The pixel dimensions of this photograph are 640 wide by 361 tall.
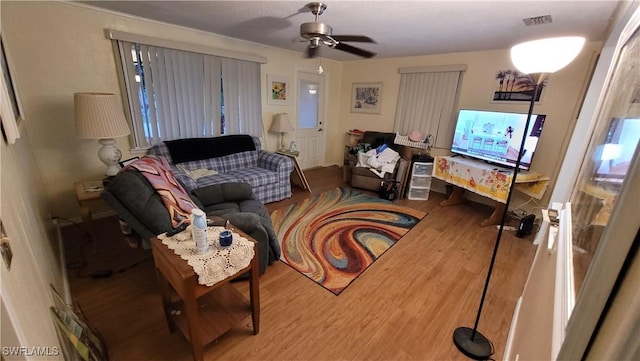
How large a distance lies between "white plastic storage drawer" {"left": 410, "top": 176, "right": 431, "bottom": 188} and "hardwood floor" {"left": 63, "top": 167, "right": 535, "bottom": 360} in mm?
1351

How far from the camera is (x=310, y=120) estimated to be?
5.05m

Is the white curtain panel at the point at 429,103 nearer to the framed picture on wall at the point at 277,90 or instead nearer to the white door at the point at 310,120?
the white door at the point at 310,120

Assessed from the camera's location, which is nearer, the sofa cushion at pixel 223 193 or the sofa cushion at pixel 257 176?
the sofa cushion at pixel 223 193

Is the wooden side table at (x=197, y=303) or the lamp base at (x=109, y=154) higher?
the lamp base at (x=109, y=154)

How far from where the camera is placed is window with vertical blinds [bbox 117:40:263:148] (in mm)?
2896

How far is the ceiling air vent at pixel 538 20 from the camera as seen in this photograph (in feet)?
7.19

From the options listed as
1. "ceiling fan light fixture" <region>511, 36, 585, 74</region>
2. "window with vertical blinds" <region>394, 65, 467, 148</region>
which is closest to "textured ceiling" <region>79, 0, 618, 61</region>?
"window with vertical blinds" <region>394, 65, 467, 148</region>

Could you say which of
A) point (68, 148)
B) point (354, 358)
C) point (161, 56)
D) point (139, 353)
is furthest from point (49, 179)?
point (354, 358)

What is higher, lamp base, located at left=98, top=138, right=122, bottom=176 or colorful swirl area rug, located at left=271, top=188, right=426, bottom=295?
A: lamp base, located at left=98, top=138, right=122, bottom=176

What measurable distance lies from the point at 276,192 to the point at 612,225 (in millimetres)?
3294

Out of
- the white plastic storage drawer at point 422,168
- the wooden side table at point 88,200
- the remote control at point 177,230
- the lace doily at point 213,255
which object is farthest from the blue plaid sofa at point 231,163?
the white plastic storage drawer at point 422,168

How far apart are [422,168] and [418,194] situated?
413 mm

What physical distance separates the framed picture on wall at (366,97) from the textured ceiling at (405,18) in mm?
1507

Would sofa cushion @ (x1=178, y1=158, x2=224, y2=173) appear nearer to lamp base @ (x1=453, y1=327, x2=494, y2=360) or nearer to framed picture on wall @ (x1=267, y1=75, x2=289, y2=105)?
framed picture on wall @ (x1=267, y1=75, x2=289, y2=105)
